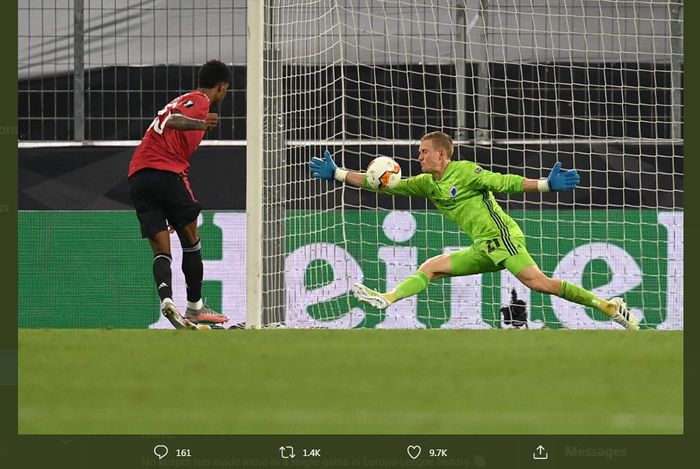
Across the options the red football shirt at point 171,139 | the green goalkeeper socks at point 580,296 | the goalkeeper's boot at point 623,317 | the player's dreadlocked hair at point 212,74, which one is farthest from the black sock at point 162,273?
the goalkeeper's boot at point 623,317

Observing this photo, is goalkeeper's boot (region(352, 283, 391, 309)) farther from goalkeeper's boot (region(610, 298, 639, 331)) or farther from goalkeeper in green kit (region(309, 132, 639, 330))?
goalkeeper's boot (region(610, 298, 639, 331))

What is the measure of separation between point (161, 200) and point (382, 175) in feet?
A: 4.63

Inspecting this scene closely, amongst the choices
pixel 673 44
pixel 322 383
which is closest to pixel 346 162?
pixel 673 44

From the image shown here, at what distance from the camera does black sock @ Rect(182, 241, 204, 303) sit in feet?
24.5

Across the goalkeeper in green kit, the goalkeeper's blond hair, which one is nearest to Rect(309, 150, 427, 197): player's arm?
the goalkeeper in green kit

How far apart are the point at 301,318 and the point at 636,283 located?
2954 millimetres

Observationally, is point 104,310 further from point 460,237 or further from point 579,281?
point 579,281

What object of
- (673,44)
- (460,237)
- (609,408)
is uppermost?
(673,44)

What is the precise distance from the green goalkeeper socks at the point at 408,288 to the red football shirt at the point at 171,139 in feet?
4.93

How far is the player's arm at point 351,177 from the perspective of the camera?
7.81m

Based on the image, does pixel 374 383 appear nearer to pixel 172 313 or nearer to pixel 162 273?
pixel 172 313

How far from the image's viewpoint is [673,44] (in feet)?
35.1

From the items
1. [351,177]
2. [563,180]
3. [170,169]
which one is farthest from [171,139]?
[563,180]

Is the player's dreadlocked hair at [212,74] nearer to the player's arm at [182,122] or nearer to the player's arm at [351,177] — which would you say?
the player's arm at [182,122]
